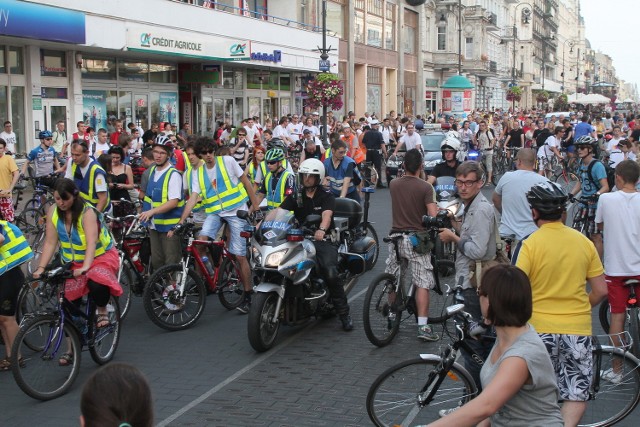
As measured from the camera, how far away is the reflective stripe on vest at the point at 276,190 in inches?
404

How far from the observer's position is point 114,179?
11352 millimetres

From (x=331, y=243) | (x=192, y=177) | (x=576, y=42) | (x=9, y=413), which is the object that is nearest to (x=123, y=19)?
(x=192, y=177)

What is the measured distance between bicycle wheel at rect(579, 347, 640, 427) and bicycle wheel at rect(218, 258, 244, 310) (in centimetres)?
460

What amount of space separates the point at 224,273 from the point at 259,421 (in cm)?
364

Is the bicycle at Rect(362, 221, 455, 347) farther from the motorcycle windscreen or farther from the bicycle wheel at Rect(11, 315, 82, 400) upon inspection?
the bicycle wheel at Rect(11, 315, 82, 400)

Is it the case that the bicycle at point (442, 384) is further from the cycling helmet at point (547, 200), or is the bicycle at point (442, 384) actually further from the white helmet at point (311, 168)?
the white helmet at point (311, 168)

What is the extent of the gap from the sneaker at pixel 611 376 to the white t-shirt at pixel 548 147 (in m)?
17.6

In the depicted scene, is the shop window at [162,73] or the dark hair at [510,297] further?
the shop window at [162,73]

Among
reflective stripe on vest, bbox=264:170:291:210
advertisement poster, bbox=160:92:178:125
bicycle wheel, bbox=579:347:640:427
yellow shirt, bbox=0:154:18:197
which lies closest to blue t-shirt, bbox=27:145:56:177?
yellow shirt, bbox=0:154:18:197

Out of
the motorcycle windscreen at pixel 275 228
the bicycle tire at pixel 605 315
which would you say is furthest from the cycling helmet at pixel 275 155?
the bicycle tire at pixel 605 315

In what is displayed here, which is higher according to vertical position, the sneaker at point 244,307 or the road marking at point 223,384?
the sneaker at point 244,307

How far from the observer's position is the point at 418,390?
5.07m

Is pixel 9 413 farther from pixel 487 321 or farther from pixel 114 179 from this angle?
→ pixel 114 179

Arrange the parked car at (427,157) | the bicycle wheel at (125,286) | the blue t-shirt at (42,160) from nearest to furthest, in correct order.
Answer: the bicycle wheel at (125,286), the blue t-shirt at (42,160), the parked car at (427,157)
